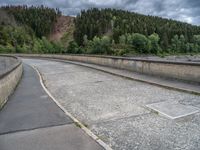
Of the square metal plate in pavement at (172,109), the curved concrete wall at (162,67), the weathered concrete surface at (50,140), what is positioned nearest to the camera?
the weathered concrete surface at (50,140)

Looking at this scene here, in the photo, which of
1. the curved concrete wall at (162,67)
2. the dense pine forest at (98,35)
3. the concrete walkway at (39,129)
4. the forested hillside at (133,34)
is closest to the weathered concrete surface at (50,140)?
the concrete walkway at (39,129)

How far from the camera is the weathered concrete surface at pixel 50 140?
15.9ft

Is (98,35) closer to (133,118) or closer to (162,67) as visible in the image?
(162,67)

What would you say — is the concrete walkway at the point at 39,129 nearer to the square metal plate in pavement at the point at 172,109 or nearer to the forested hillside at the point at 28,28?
the square metal plate in pavement at the point at 172,109

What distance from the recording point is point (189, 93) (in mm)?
9141

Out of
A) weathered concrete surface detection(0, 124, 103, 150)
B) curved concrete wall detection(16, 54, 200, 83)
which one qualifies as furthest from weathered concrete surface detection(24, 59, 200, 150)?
curved concrete wall detection(16, 54, 200, 83)

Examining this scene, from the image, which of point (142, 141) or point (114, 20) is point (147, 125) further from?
point (114, 20)

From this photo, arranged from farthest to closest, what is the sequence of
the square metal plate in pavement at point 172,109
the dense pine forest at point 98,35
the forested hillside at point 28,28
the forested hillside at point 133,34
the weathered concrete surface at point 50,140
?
the forested hillside at point 28,28 → the forested hillside at point 133,34 → the dense pine forest at point 98,35 → the square metal plate in pavement at point 172,109 → the weathered concrete surface at point 50,140

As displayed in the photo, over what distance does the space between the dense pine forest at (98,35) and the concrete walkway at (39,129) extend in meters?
80.3

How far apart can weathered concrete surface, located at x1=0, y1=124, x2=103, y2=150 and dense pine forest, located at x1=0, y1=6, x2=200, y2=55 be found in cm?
8283

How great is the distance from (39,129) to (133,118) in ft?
8.24

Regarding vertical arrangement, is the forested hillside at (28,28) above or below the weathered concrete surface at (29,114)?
above

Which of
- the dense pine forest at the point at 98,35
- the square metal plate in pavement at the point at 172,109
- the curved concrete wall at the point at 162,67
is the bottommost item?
the square metal plate in pavement at the point at 172,109

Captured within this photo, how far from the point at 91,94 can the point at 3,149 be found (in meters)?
5.58
